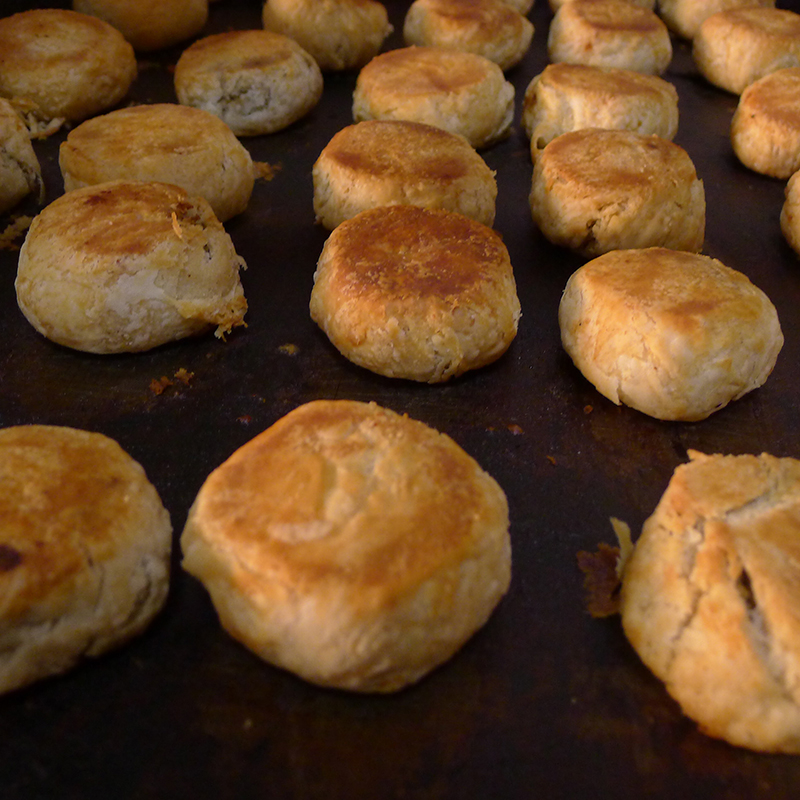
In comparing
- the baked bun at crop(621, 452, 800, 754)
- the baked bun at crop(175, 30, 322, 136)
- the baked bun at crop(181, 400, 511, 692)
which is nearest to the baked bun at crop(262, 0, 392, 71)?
the baked bun at crop(175, 30, 322, 136)

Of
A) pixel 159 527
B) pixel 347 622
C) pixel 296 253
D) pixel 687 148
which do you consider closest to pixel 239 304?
pixel 296 253

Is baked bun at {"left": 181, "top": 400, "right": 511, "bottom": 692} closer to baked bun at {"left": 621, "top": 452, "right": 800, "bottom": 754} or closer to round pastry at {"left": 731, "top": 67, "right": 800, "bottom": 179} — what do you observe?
baked bun at {"left": 621, "top": 452, "right": 800, "bottom": 754}

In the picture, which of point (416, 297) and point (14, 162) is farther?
point (14, 162)

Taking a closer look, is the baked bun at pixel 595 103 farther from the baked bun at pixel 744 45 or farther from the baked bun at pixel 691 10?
the baked bun at pixel 691 10

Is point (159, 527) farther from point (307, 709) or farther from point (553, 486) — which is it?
point (553, 486)

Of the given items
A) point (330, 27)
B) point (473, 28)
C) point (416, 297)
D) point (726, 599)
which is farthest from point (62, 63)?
point (726, 599)

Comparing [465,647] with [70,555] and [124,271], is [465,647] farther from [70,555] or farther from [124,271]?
[124,271]
